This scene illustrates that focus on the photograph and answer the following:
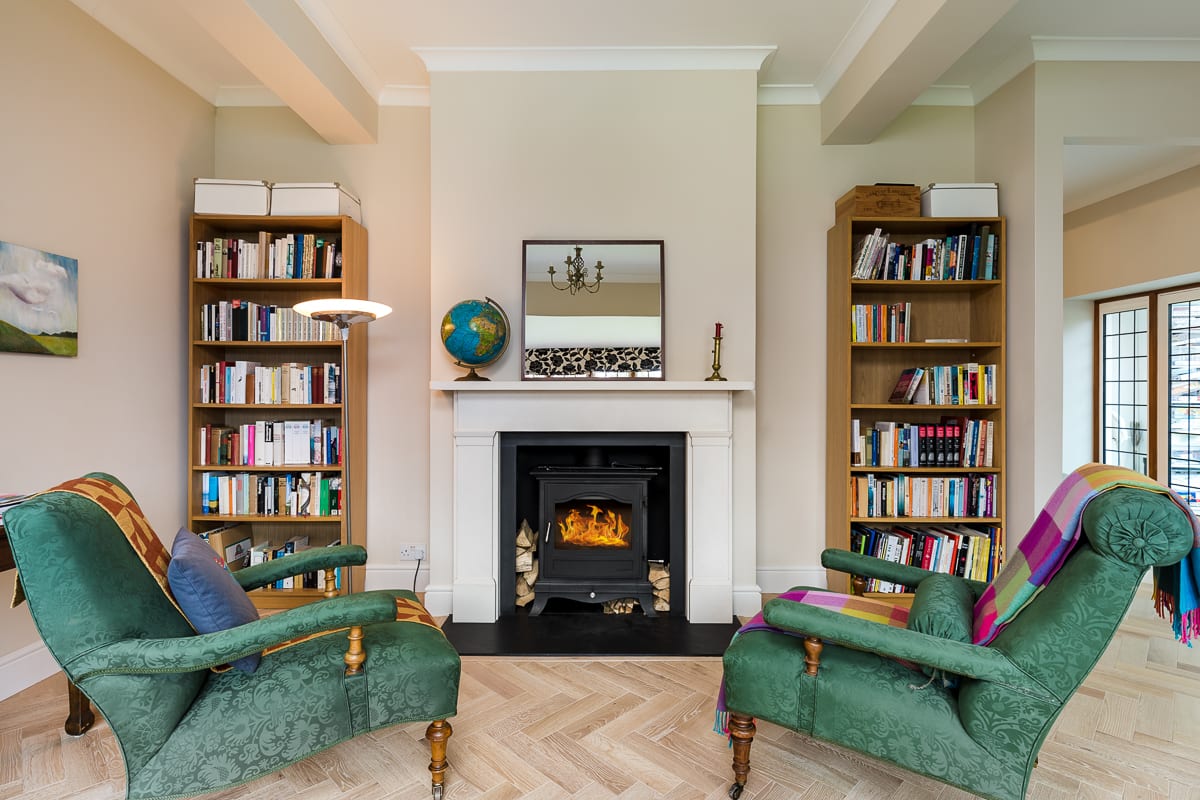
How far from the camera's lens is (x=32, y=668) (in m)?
2.43

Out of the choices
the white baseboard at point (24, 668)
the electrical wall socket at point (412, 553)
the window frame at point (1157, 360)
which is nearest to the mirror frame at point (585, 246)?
the electrical wall socket at point (412, 553)

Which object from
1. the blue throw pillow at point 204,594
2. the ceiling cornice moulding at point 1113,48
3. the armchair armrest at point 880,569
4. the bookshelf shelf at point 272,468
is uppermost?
the ceiling cornice moulding at point 1113,48

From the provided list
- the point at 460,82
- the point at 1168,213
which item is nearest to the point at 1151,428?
the point at 1168,213

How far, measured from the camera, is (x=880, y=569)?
2.08 m

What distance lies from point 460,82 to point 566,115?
59 centimetres

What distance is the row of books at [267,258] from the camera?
319 cm

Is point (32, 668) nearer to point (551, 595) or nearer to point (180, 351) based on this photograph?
point (180, 351)

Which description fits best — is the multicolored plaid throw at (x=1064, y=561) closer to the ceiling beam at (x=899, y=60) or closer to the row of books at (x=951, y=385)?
the row of books at (x=951, y=385)

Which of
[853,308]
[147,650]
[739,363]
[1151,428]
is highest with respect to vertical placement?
[853,308]

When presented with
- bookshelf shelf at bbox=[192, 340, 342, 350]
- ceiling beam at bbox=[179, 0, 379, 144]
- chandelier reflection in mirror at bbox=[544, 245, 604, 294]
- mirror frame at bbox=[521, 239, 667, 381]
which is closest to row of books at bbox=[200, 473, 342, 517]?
bookshelf shelf at bbox=[192, 340, 342, 350]

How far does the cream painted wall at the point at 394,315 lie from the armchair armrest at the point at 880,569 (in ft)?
7.52

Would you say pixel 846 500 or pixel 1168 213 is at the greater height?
pixel 1168 213

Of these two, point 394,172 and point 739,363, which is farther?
point 394,172

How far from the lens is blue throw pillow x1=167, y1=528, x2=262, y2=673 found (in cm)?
149
